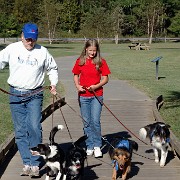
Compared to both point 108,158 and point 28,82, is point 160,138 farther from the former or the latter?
point 28,82

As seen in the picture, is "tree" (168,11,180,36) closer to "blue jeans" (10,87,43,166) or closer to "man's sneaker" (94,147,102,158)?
"man's sneaker" (94,147,102,158)

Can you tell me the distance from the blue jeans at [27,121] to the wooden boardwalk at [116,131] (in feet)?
1.35

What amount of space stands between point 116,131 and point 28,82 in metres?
4.45

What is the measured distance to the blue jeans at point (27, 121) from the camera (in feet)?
22.2

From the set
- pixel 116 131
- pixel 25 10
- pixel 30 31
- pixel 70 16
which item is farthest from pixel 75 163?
pixel 25 10

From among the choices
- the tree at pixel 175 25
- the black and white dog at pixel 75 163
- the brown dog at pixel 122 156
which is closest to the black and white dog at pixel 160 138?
the brown dog at pixel 122 156

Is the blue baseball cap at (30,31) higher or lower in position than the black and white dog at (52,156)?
higher

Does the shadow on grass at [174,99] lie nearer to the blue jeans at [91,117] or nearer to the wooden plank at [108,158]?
the wooden plank at [108,158]

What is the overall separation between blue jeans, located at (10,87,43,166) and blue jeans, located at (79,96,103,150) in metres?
1.33

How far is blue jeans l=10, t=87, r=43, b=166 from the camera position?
6.78m

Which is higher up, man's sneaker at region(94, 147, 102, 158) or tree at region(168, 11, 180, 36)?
man's sneaker at region(94, 147, 102, 158)

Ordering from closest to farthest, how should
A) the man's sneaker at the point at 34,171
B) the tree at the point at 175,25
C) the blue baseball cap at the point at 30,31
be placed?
the blue baseball cap at the point at 30,31
the man's sneaker at the point at 34,171
the tree at the point at 175,25

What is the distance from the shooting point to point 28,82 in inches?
263

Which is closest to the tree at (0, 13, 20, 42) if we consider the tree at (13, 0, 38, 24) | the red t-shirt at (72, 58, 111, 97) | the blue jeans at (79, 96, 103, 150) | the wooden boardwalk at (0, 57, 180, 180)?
the tree at (13, 0, 38, 24)
